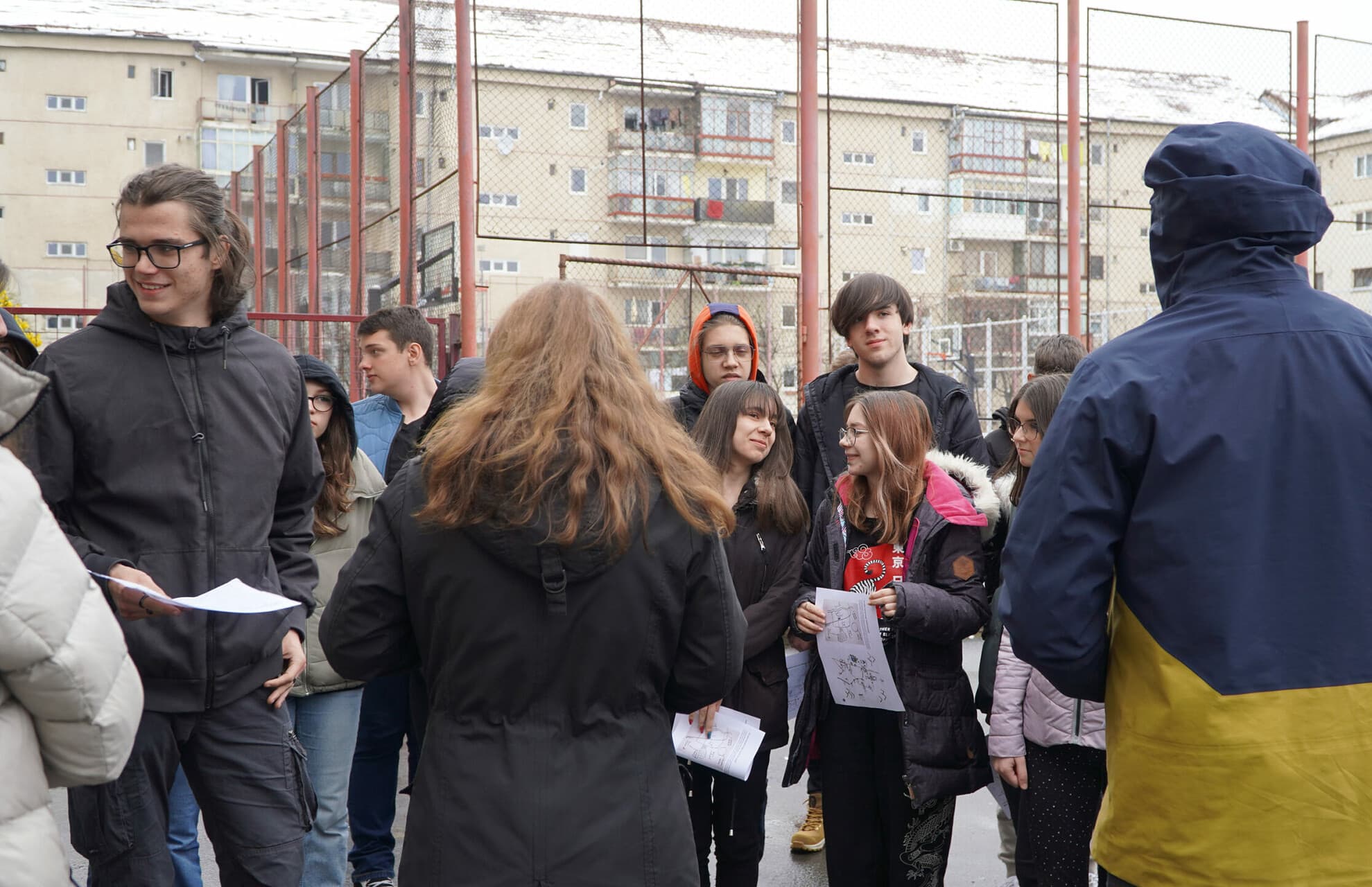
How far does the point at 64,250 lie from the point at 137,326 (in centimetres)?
2358

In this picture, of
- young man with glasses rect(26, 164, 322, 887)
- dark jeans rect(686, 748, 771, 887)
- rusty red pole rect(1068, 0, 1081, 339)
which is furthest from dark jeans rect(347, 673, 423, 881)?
rusty red pole rect(1068, 0, 1081, 339)

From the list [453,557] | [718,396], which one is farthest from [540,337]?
[718,396]

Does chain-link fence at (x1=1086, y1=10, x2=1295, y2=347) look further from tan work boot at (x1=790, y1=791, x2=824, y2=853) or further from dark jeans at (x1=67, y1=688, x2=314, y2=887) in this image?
dark jeans at (x1=67, y1=688, x2=314, y2=887)

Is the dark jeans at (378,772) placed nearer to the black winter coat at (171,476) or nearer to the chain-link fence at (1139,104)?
the black winter coat at (171,476)

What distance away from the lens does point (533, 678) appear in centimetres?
221

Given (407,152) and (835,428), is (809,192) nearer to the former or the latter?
(407,152)

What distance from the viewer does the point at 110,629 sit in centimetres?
202

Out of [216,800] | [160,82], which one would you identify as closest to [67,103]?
[160,82]

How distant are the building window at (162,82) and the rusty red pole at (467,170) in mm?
17043

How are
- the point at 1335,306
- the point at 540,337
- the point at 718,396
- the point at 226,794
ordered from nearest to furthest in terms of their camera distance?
the point at 1335,306 → the point at 540,337 → the point at 226,794 → the point at 718,396

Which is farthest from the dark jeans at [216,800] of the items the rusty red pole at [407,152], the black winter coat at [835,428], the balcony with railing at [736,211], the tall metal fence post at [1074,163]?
the tall metal fence post at [1074,163]

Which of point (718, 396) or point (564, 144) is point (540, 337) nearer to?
point (718, 396)

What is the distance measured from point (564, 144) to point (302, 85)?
480 inches

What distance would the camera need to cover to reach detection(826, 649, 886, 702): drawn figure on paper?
3.60 metres
